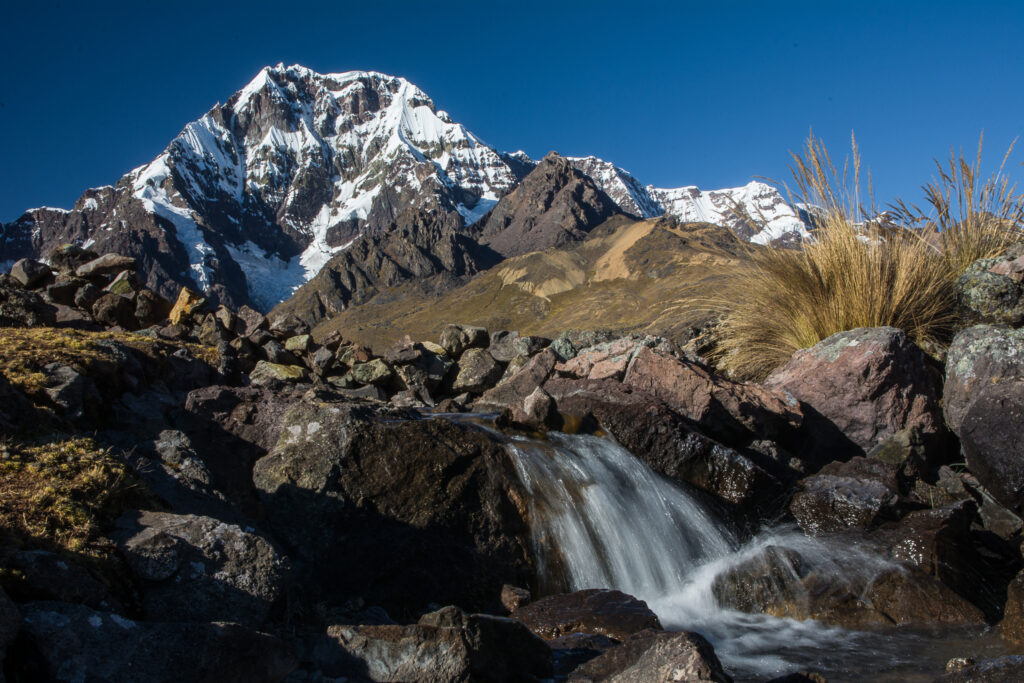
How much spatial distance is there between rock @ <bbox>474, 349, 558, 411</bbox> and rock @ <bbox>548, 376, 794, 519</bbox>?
3.19 meters

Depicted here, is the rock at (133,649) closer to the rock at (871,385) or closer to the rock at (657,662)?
the rock at (657,662)

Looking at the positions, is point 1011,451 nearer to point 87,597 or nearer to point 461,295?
point 87,597

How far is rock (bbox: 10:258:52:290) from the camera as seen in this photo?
14.0m

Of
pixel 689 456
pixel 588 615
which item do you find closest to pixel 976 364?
pixel 689 456

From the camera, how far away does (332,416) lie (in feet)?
18.5

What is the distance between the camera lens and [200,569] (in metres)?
3.28

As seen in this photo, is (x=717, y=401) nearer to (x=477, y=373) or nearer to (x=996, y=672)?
(x=996, y=672)

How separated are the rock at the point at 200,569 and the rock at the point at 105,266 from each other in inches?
596

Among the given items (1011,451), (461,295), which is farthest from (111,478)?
(461,295)

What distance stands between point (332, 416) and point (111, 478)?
80.8 inches

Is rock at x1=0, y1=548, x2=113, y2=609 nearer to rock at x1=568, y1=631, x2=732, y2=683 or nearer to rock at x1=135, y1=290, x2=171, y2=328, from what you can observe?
rock at x1=568, y1=631, x2=732, y2=683

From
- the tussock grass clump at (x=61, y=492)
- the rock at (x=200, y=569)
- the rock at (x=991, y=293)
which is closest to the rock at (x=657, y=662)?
the rock at (x=200, y=569)

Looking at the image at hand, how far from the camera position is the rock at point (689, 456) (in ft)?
23.5

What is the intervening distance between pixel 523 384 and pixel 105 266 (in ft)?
39.9
